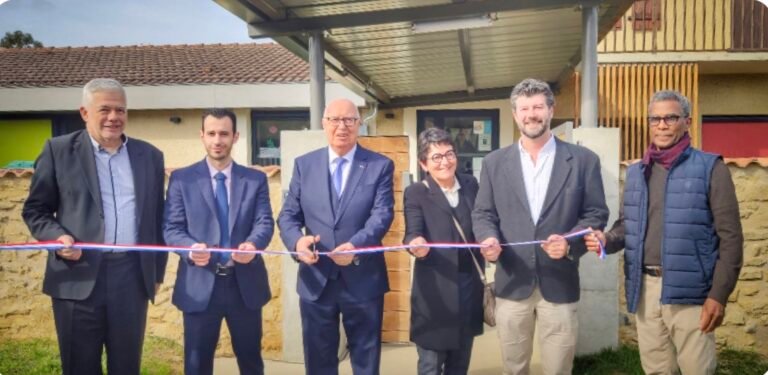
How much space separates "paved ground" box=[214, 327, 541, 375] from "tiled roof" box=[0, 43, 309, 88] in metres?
5.32

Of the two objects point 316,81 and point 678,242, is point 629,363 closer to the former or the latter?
point 678,242

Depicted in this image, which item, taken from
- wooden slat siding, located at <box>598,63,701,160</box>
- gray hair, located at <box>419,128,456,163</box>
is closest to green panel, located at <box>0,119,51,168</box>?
gray hair, located at <box>419,128,456,163</box>

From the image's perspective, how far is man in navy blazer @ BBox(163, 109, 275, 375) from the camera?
274 cm

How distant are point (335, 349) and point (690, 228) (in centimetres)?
160

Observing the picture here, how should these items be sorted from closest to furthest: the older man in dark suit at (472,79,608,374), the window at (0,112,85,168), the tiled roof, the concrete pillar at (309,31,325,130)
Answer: the older man in dark suit at (472,79,608,374) → the concrete pillar at (309,31,325,130) → the window at (0,112,85,168) → the tiled roof

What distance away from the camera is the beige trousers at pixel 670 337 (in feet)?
8.40

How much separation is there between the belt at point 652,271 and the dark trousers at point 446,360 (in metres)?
0.82

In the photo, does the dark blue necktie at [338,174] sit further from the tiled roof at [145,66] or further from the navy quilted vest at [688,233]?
the tiled roof at [145,66]

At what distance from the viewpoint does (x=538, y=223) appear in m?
2.59

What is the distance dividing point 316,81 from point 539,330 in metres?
2.39

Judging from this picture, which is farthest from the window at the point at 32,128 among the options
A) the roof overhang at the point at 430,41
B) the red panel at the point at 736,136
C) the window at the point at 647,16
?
the red panel at the point at 736,136

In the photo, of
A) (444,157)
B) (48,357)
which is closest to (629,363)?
(444,157)

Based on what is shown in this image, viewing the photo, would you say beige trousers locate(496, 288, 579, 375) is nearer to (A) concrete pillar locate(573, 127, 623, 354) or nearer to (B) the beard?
(B) the beard

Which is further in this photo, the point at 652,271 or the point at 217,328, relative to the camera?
the point at 217,328
